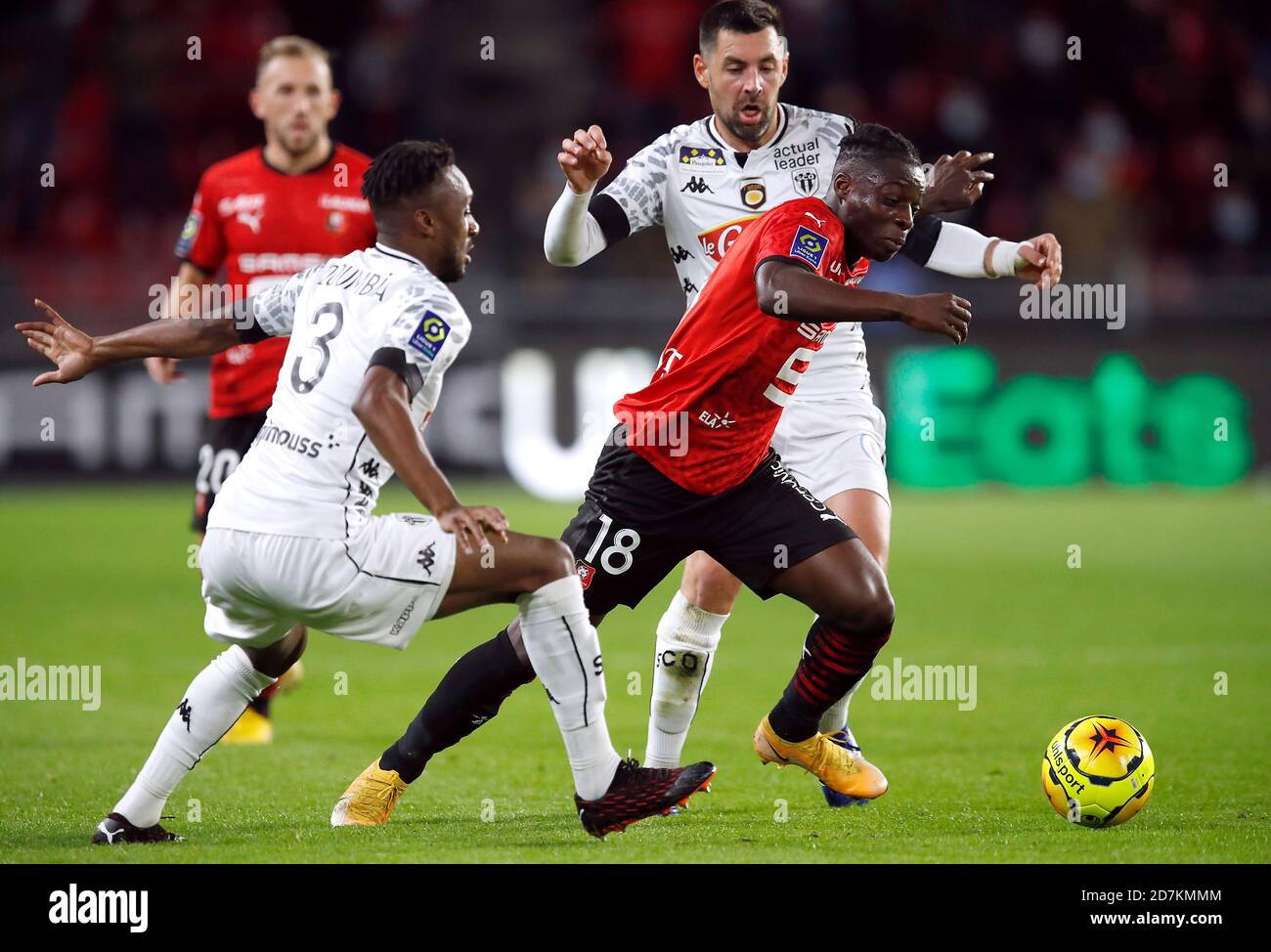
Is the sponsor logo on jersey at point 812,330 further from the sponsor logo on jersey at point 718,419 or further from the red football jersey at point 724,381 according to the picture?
the sponsor logo on jersey at point 718,419

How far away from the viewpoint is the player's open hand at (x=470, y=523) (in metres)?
4.38

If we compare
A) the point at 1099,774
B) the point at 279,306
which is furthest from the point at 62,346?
the point at 1099,774

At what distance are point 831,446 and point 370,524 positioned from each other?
204cm

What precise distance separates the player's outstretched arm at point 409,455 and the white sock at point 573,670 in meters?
0.46

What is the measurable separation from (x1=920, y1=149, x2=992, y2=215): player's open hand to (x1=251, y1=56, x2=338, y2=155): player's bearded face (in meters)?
3.02

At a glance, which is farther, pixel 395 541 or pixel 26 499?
pixel 26 499

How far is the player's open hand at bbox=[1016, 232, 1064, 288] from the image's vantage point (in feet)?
18.3

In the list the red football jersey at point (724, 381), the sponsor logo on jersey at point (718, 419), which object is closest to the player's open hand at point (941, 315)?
the red football jersey at point (724, 381)

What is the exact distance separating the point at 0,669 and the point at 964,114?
13.7 metres

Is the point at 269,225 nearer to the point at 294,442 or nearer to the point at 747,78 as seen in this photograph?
the point at 747,78

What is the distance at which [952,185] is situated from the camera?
19.2 ft
